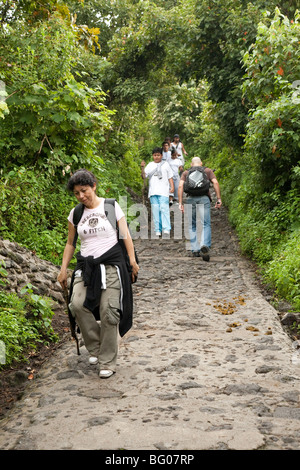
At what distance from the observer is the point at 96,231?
4684 millimetres

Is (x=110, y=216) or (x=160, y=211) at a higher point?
(x=110, y=216)

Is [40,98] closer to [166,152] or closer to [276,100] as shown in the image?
[276,100]

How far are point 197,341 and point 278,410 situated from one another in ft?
6.04

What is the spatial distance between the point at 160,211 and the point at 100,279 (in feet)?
24.7

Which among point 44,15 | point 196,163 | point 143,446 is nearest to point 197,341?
point 143,446

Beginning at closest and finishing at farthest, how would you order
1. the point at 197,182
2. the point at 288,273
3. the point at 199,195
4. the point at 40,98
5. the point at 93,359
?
the point at 93,359 → the point at 288,273 → the point at 40,98 → the point at 197,182 → the point at 199,195

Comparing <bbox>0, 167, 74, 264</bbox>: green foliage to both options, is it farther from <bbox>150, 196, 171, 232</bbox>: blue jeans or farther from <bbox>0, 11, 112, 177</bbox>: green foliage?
<bbox>150, 196, 171, 232</bbox>: blue jeans

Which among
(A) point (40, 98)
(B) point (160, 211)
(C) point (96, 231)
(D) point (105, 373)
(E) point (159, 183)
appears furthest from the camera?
(B) point (160, 211)

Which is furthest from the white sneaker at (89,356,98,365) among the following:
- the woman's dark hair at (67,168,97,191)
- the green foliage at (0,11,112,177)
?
the green foliage at (0,11,112,177)

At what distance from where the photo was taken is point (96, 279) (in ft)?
15.1

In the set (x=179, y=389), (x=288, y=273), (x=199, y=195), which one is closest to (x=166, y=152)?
(x=199, y=195)

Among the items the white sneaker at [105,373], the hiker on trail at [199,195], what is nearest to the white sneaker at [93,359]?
the white sneaker at [105,373]

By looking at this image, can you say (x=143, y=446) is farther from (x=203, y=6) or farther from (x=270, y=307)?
(x=203, y=6)

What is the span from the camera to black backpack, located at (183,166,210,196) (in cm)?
979
